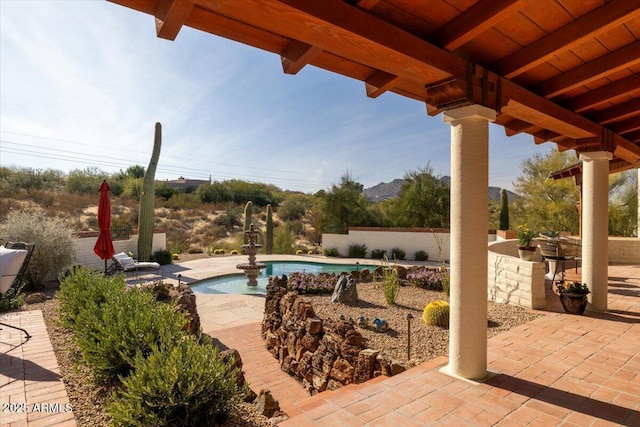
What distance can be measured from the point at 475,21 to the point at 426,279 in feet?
19.9

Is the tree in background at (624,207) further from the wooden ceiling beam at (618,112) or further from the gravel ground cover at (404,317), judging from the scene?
the wooden ceiling beam at (618,112)

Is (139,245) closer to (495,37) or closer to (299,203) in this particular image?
(495,37)

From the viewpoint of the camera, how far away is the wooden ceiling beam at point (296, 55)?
205 cm

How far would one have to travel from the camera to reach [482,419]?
2.28m

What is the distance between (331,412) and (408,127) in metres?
15.2

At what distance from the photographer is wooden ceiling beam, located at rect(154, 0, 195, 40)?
152 centimetres

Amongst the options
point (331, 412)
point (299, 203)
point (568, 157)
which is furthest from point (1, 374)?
point (299, 203)

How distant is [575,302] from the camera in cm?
477

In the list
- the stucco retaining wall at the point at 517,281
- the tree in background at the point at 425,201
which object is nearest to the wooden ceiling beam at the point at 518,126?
the stucco retaining wall at the point at 517,281

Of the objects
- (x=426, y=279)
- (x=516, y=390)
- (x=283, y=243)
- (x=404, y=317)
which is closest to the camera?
(x=516, y=390)

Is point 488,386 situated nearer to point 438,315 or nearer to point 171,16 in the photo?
point 438,315

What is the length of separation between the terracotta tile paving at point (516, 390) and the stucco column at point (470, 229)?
0.37 meters

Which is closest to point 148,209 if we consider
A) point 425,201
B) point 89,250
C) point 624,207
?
point 89,250

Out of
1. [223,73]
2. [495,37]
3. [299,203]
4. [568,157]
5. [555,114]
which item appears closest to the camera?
[495,37]
